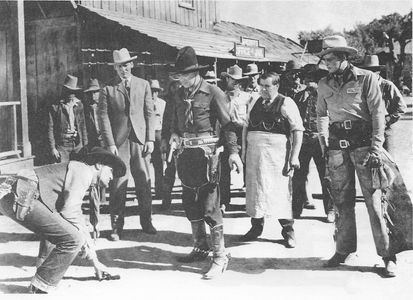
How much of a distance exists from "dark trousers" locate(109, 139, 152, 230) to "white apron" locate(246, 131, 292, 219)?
121 centimetres

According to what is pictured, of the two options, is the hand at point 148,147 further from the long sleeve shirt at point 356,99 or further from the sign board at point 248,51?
the sign board at point 248,51

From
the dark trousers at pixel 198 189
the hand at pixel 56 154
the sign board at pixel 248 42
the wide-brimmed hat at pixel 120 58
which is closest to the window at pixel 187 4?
the sign board at pixel 248 42

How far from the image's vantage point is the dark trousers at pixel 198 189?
13.0ft

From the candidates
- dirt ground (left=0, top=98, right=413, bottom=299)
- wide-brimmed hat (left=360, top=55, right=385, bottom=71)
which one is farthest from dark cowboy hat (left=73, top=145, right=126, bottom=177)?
wide-brimmed hat (left=360, top=55, right=385, bottom=71)

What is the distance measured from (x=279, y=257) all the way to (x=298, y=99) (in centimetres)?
252

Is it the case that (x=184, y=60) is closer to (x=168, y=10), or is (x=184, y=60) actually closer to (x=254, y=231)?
(x=254, y=231)

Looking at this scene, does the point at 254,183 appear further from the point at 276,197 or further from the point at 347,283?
the point at 347,283

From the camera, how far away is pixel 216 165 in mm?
4023

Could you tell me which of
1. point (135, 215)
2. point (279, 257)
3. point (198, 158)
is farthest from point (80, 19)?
point (279, 257)

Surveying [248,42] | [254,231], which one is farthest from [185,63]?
[248,42]

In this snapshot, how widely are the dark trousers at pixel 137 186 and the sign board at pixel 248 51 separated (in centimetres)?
464

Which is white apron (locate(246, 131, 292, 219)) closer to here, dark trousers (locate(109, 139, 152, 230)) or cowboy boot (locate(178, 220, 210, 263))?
cowboy boot (locate(178, 220, 210, 263))

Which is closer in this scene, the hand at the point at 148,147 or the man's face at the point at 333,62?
the man's face at the point at 333,62

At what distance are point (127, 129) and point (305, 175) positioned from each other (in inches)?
89.2
